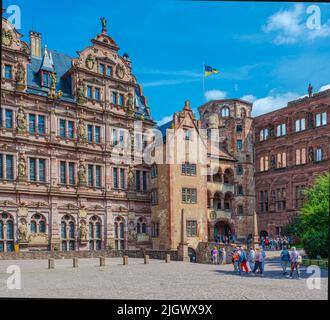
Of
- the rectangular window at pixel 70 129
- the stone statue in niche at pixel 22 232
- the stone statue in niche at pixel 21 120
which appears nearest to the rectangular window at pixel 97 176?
the rectangular window at pixel 70 129

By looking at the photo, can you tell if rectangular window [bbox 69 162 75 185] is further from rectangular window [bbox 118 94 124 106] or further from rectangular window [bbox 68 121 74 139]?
rectangular window [bbox 118 94 124 106]

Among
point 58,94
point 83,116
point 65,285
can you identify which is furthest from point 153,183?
point 65,285

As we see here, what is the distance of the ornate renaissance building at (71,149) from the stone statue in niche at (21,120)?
72mm

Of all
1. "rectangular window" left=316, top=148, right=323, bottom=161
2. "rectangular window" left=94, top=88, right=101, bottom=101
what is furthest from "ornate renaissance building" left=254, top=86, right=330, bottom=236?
"rectangular window" left=94, top=88, right=101, bottom=101

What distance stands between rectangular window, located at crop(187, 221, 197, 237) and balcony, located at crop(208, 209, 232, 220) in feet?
8.66

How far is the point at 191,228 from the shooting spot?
131 ft

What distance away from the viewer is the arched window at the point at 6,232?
32.4 meters

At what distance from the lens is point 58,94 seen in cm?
3597

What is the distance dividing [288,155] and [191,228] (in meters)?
10.7

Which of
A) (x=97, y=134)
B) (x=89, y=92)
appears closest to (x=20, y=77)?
(x=89, y=92)

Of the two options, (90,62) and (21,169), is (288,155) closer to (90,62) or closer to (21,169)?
(90,62)

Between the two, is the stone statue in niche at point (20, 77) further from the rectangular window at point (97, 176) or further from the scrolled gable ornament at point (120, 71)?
the rectangular window at point (97, 176)
